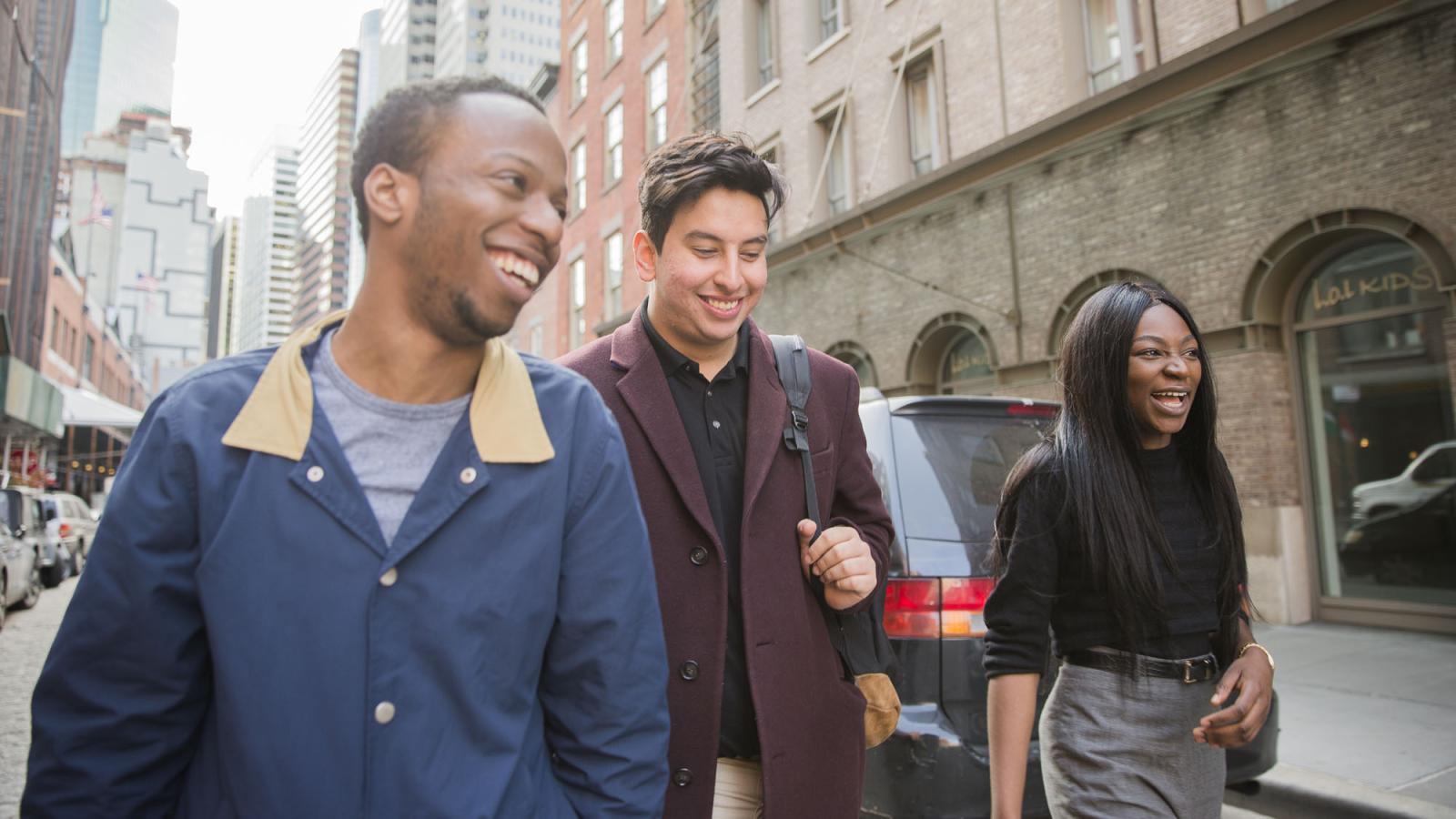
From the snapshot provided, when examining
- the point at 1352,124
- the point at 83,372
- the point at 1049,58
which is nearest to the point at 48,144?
the point at 83,372

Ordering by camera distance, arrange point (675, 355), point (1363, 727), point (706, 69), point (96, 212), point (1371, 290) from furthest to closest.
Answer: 1. point (96, 212)
2. point (706, 69)
3. point (1371, 290)
4. point (1363, 727)
5. point (675, 355)

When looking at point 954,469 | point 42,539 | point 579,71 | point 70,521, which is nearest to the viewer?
point 954,469

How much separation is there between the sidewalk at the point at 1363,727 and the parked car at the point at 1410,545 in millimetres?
556

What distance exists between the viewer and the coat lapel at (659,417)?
6.18 feet

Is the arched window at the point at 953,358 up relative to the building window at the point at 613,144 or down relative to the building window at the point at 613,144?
down

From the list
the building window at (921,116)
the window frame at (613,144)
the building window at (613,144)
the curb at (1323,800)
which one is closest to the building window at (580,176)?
the window frame at (613,144)

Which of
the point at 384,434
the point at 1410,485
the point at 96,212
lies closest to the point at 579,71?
the point at 1410,485

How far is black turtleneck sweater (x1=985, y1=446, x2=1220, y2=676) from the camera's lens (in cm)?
208

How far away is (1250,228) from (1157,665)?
27.3 feet

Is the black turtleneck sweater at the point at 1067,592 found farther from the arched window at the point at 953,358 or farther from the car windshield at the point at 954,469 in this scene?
the arched window at the point at 953,358

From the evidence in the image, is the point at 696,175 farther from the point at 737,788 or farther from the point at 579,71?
the point at 579,71

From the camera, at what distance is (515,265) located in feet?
4.57

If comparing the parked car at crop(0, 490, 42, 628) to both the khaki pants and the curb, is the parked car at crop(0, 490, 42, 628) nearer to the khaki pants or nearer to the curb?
the khaki pants

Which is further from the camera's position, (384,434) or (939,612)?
(939,612)
